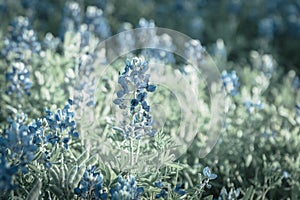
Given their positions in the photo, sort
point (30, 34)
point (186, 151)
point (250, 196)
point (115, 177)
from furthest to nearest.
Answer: point (30, 34) < point (186, 151) < point (250, 196) < point (115, 177)

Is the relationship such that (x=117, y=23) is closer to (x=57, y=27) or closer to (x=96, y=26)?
(x=57, y=27)

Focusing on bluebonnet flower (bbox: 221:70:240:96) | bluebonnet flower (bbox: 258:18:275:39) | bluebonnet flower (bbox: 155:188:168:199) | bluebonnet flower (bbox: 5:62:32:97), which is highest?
bluebonnet flower (bbox: 258:18:275:39)

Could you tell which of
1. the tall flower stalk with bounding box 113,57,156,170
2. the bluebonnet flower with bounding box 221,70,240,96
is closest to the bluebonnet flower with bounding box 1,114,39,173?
the tall flower stalk with bounding box 113,57,156,170

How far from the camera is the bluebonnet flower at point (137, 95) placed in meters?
3.20

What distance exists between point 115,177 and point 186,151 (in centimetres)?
96

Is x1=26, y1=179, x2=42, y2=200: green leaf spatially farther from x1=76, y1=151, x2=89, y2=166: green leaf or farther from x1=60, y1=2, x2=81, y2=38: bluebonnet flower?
x1=60, y1=2, x2=81, y2=38: bluebonnet flower

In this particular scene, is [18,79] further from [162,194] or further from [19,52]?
[162,194]

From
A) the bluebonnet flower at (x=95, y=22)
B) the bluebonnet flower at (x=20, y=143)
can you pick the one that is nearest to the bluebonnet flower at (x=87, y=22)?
the bluebonnet flower at (x=95, y=22)

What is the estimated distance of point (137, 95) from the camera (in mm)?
3193

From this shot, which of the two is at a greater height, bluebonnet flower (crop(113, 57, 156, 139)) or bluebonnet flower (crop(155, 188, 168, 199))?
bluebonnet flower (crop(113, 57, 156, 139))

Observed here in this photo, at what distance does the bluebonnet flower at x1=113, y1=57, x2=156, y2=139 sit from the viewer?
10.5ft

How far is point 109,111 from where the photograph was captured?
452 centimetres

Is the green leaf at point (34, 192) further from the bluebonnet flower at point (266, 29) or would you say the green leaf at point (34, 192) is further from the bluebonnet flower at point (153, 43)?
the bluebonnet flower at point (266, 29)

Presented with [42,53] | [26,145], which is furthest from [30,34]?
[26,145]
